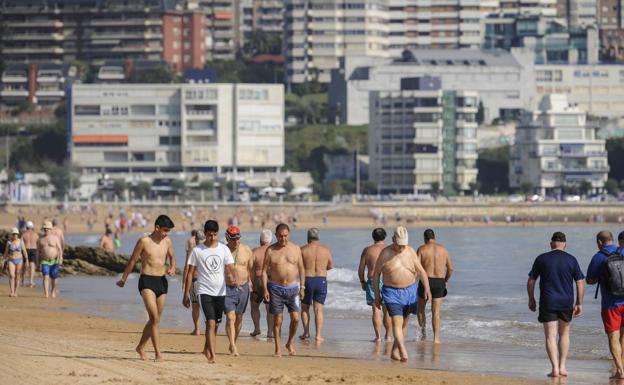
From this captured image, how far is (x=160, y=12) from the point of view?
565ft

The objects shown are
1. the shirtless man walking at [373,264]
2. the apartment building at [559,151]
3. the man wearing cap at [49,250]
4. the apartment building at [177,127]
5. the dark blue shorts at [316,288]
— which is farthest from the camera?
the apartment building at [177,127]

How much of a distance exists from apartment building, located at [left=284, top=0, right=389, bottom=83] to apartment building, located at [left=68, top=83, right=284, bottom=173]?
2864cm

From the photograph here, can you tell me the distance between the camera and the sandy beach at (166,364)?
57.7 feet

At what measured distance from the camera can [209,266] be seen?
19.0 meters

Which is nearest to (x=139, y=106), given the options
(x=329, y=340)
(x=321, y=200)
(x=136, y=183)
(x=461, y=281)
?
(x=136, y=183)

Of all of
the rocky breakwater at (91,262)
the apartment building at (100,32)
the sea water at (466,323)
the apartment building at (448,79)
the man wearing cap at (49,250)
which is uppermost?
the apartment building at (100,32)

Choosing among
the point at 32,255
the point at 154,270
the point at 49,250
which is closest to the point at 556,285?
the point at 154,270

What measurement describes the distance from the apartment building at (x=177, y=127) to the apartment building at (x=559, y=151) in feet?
69.7

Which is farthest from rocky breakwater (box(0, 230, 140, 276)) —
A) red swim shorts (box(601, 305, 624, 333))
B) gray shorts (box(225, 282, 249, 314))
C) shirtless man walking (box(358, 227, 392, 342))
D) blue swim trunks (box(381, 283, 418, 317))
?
red swim shorts (box(601, 305, 624, 333))

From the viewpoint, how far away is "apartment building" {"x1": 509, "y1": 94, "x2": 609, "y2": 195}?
144 m

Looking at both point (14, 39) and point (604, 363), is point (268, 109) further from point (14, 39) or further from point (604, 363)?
point (604, 363)

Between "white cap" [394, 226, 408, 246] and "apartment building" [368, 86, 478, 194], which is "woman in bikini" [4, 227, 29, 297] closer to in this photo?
"white cap" [394, 226, 408, 246]

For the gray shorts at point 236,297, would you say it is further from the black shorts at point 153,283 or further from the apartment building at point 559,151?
the apartment building at point 559,151

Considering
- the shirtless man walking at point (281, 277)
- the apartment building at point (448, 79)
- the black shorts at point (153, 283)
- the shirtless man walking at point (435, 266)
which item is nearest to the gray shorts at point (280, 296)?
the shirtless man walking at point (281, 277)
